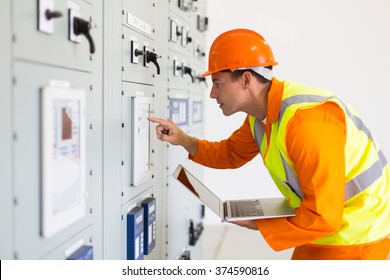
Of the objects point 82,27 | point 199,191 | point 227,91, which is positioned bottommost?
point 199,191

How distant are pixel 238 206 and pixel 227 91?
0.43 meters

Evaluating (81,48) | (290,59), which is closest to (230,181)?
(290,59)

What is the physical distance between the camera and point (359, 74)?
3.96 m

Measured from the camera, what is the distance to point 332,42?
3.95 m

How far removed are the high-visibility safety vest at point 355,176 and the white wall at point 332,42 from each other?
8.82 ft

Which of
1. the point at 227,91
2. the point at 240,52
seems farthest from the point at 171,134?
the point at 240,52

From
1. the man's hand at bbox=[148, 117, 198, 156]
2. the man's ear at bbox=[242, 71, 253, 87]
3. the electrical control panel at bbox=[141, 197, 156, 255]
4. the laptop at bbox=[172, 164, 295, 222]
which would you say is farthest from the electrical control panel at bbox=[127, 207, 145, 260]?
the man's ear at bbox=[242, 71, 253, 87]

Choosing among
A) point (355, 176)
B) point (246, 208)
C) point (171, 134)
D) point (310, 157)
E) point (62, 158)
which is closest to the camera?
point (62, 158)

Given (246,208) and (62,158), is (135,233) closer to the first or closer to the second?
(246,208)

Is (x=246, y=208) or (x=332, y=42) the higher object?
(x=332, y=42)

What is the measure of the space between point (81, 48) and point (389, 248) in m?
1.24

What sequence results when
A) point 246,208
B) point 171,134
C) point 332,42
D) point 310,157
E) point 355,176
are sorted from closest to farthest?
point 310,157 → point 355,176 → point 246,208 → point 171,134 → point 332,42

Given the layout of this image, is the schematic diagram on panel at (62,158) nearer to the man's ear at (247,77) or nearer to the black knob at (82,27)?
the black knob at (82,27)

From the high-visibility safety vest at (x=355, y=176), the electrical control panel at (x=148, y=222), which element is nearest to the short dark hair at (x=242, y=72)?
the high-visibility safety vest at (x=355, y=176)
